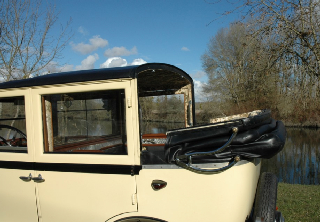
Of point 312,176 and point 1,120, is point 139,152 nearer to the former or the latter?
point 1,120

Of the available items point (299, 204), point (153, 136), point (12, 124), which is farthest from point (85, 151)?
point (299, 204)

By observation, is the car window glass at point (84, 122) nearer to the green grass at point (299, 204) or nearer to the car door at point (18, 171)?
the car door at point (18, 171)

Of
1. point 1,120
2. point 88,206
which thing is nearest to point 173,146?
point 88,206

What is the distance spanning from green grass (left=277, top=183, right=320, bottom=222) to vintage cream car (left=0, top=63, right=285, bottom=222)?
2304 millimetres

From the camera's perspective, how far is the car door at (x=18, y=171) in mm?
2609

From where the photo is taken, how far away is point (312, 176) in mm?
9766

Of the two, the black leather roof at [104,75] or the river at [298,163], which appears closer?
the black leather roof at [104,75]

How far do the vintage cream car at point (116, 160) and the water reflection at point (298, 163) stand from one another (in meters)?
8.09

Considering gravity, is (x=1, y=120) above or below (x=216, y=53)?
below

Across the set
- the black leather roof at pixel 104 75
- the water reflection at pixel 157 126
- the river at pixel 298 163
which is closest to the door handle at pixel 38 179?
the black leather roof at pixel 104 75

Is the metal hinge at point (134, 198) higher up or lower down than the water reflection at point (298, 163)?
higher up

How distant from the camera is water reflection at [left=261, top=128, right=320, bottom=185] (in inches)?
382

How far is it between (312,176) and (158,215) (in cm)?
981

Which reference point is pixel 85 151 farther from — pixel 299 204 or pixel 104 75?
pixel 299 204
